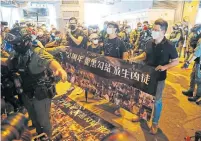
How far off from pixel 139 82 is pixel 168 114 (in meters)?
1.39

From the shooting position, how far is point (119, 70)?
2.76 m

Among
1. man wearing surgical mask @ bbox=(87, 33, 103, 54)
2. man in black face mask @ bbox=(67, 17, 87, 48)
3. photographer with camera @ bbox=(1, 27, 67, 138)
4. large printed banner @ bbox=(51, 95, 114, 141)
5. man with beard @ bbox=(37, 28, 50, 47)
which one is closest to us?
photographer with camera @ bbox=(1, 27, 67, 138)

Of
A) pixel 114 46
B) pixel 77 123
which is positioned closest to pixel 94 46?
pixel 114 46

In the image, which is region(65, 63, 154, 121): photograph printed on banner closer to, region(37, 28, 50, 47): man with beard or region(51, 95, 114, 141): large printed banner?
region(51, 95, 114, 141): large printed banner

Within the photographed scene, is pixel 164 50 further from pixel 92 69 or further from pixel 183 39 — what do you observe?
pixel 183 39

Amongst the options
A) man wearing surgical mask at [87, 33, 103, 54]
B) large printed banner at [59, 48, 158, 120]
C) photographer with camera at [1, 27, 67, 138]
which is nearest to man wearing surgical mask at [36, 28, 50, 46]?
man wearing surgical mask at [87, 33, 103, 54]

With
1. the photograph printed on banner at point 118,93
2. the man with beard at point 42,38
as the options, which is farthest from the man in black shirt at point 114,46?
the man with beard at point 42,38

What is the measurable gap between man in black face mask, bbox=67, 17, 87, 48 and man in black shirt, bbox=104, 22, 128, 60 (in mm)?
878

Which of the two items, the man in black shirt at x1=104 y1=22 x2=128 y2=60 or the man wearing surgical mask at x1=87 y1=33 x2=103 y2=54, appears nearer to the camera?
the man in black shirt at x1=104 y1=22 x2=128 y2=60

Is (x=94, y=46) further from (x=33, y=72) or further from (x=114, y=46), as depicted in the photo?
(x=33, y=72)

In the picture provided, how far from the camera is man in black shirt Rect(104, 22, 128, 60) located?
338cm

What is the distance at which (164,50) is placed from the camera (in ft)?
8.51

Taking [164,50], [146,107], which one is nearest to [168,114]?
[146,107]

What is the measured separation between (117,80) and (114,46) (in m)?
0.81
